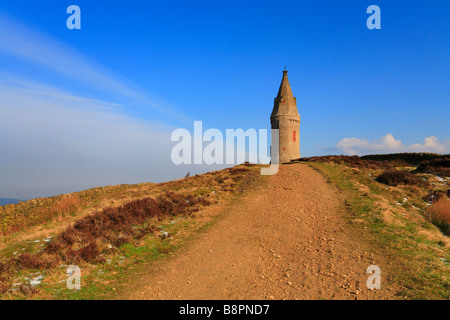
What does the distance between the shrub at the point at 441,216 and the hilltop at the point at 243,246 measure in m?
0.05

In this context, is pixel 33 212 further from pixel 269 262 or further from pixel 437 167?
pixel 437 167

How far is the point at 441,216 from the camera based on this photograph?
1220 centimetres

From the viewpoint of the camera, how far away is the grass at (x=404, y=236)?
258 inches

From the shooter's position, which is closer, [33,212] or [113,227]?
[113,227]

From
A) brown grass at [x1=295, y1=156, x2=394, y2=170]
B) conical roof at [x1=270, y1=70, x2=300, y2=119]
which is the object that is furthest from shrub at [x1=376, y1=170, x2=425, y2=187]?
conical roof at [x1=270, y1=70, x2=300, y2=119]

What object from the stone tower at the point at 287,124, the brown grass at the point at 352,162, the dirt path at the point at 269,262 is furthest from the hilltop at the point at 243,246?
the stone tower at the point at 287,124

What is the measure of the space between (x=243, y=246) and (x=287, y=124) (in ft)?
99.7

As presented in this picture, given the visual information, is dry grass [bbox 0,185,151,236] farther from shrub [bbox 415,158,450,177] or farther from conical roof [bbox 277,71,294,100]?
shrub [bbox 415,158,450,177]

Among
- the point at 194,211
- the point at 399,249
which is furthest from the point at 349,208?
the point at 194,211

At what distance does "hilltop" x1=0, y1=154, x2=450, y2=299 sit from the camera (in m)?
6.71

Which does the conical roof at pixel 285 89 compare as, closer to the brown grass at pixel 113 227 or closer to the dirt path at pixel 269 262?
the brown grass at pixel 113 227

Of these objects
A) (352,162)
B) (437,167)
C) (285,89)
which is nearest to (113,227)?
(352,162)

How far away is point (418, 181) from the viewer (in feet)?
63.8

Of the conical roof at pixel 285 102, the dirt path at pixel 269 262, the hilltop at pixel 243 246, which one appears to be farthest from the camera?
the conical roof at pixel 285 102
